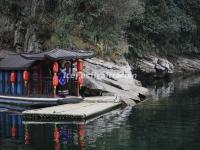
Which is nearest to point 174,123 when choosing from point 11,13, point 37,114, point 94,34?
point 37,114

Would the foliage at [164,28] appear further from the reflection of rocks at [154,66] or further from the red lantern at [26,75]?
the red lantern at [26,75]

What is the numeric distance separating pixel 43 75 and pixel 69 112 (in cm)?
500

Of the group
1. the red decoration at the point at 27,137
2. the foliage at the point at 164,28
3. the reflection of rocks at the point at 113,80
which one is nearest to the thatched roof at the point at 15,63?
the reflection of rocks at the point at 113,80

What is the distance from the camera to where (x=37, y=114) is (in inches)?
1011

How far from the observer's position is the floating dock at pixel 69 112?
2533cm

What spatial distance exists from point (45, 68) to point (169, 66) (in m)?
29.5

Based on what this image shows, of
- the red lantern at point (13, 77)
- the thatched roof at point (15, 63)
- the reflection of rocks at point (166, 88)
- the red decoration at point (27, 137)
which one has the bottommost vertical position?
the red decoration at point (27, 137)

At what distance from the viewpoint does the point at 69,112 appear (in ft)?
85.2

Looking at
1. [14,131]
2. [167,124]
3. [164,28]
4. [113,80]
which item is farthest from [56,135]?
[164,28]

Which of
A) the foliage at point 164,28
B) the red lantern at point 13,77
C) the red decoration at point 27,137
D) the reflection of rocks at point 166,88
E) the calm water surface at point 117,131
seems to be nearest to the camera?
the calm water surface at point 117,131

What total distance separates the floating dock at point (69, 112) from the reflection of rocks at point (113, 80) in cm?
352

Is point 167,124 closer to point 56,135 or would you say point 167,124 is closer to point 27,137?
point 56,135

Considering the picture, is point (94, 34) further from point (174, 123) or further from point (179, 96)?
point (174, 123)

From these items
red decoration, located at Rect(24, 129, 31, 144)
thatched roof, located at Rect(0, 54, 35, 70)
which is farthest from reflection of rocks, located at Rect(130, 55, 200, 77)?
red decoration, located at Rect(24, 129, 31, 144)
